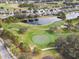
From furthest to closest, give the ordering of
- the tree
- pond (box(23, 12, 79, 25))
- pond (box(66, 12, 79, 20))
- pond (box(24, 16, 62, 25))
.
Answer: pond (box(66, 12, 79, 20)), pond (box(23, 12, 79, 25)), pond (box(24, 16, 62, 25)), the tree

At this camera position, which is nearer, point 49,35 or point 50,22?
point 49,35

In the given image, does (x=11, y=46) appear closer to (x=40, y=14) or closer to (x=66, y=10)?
(x=40, y=14)

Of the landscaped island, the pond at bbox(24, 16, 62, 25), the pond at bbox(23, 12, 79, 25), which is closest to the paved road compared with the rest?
the landscaped island

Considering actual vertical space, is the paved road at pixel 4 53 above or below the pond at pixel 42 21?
below

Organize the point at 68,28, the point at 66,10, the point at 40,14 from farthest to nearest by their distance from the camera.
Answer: the point at 66,10
the point at 40,14
the point at 68,28

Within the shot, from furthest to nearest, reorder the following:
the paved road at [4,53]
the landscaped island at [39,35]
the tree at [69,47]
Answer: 1. the landscaped island at [39,35]
2. the tree at [69,47]
3. the paved road at [4,53]

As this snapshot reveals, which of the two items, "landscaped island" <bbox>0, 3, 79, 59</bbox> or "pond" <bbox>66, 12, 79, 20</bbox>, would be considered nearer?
"landscaped island" <bbox>0, 3, 79, 59</bbox>

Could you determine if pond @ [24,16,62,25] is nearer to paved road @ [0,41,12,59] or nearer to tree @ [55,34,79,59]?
tree @ [55,34,79,59]

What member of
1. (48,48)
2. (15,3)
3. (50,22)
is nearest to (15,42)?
(48,48)

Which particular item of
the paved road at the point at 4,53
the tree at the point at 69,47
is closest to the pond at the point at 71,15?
the tree at the point at 69,47

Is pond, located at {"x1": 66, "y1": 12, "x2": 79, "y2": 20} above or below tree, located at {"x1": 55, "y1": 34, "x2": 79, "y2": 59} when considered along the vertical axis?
below

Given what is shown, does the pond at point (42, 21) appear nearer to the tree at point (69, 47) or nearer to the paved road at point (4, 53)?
the tree at point (69, 47)
